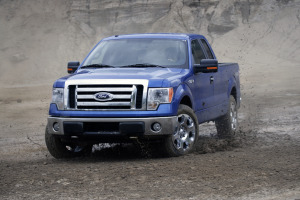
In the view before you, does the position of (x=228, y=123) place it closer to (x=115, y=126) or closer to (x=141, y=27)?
(x=115, y=126)

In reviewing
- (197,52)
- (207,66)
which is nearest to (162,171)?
(207,66)

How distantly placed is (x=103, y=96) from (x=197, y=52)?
2355mm

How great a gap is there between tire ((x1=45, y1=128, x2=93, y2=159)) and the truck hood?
0.74 meters

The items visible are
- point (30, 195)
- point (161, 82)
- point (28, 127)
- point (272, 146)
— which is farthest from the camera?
point (28, 127)

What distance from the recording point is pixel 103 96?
27.7 feet

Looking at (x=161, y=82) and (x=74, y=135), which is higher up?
(x=161, y=82)

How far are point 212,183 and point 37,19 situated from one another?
37.4 m

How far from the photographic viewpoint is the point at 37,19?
141 ft

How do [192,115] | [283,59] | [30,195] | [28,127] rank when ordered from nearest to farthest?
[30,195] → [192,115] → [28,127] → [283,59]

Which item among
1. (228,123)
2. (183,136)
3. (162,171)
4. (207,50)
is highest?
(207,50)

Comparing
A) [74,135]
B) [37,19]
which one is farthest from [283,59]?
[74,135]

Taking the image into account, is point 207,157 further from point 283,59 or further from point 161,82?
point 283,59

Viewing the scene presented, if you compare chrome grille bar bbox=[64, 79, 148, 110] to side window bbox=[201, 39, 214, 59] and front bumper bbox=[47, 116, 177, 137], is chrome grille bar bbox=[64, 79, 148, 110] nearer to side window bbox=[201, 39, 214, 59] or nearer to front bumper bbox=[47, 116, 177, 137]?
front bumper bbox=[47, 116, 177, 137]

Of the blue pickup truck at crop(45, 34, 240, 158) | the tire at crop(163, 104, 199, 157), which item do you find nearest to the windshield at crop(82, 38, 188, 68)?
the blue pickup truck at crop(45, 34, 240, 158)
